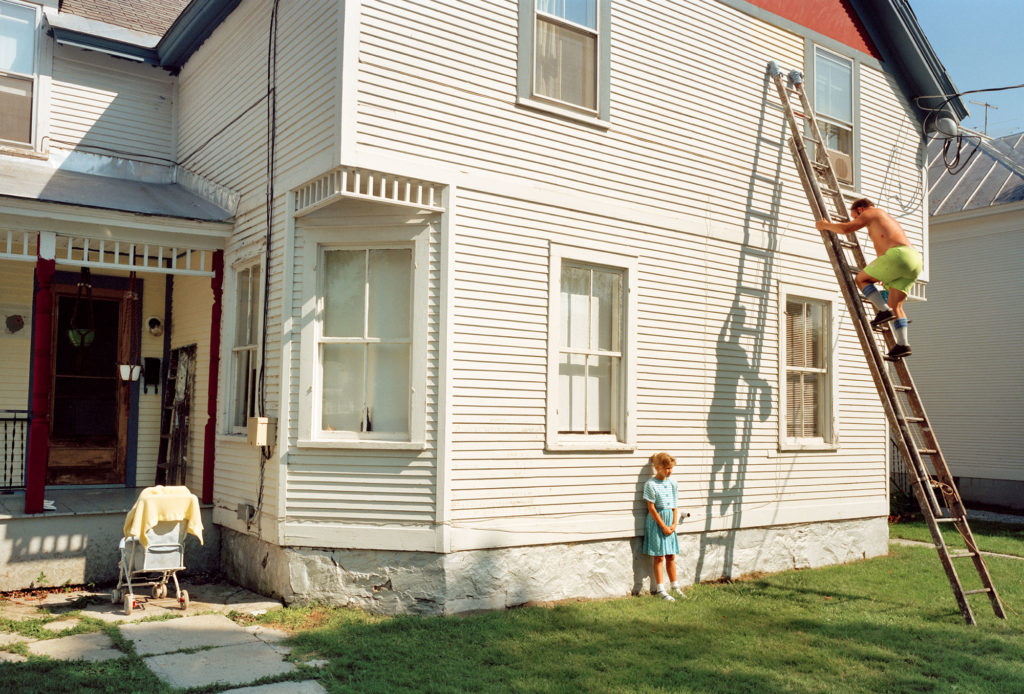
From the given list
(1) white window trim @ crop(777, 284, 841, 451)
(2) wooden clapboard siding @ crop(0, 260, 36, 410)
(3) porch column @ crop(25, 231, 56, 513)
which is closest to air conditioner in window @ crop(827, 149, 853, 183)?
(1) white window trim @ crop(777, 284, 841, 451)

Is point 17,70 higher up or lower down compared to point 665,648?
higher up

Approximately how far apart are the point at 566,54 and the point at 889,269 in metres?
3.93

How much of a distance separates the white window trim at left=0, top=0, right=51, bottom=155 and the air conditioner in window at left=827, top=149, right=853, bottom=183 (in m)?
10.2

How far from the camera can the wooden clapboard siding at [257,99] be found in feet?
25.1

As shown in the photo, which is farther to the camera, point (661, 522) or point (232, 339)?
point (232, 339)

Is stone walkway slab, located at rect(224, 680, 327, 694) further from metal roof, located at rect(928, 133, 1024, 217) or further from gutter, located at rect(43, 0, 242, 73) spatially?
metal roof, located at rect(928, 133, 1024, 217)

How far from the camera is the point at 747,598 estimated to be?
8641mm

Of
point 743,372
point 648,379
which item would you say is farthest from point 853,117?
point 648,379

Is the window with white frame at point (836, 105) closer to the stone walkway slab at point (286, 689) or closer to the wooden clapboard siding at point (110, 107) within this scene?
the wooden clapboard siding at point (110, 107)

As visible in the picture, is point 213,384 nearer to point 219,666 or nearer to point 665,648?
point 219,666

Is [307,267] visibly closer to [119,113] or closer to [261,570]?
[261,570]

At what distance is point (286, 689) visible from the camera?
5.57m

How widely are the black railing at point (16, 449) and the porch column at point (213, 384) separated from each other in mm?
2627

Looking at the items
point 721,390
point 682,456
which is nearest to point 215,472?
point 682,456
